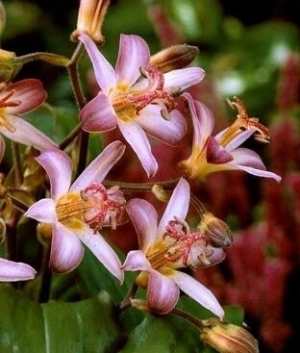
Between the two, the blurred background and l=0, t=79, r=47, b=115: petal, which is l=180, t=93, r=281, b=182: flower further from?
the blurred background

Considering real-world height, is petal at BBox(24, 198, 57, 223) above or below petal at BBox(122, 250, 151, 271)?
above

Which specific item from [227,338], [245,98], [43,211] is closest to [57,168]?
[43,211]

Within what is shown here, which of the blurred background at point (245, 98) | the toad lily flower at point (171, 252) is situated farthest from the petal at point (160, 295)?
the blurred background at point (245, 98)

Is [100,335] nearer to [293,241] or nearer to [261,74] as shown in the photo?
[293,241]

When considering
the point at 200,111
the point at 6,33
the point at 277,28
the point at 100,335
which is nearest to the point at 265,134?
the point at 200,111

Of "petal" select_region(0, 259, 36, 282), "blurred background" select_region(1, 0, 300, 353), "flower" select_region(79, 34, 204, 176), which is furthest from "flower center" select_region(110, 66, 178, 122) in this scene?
"blurred background" select_region(1, 0, 300, 353)

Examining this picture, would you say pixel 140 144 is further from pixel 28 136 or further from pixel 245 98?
pixel 245 98
